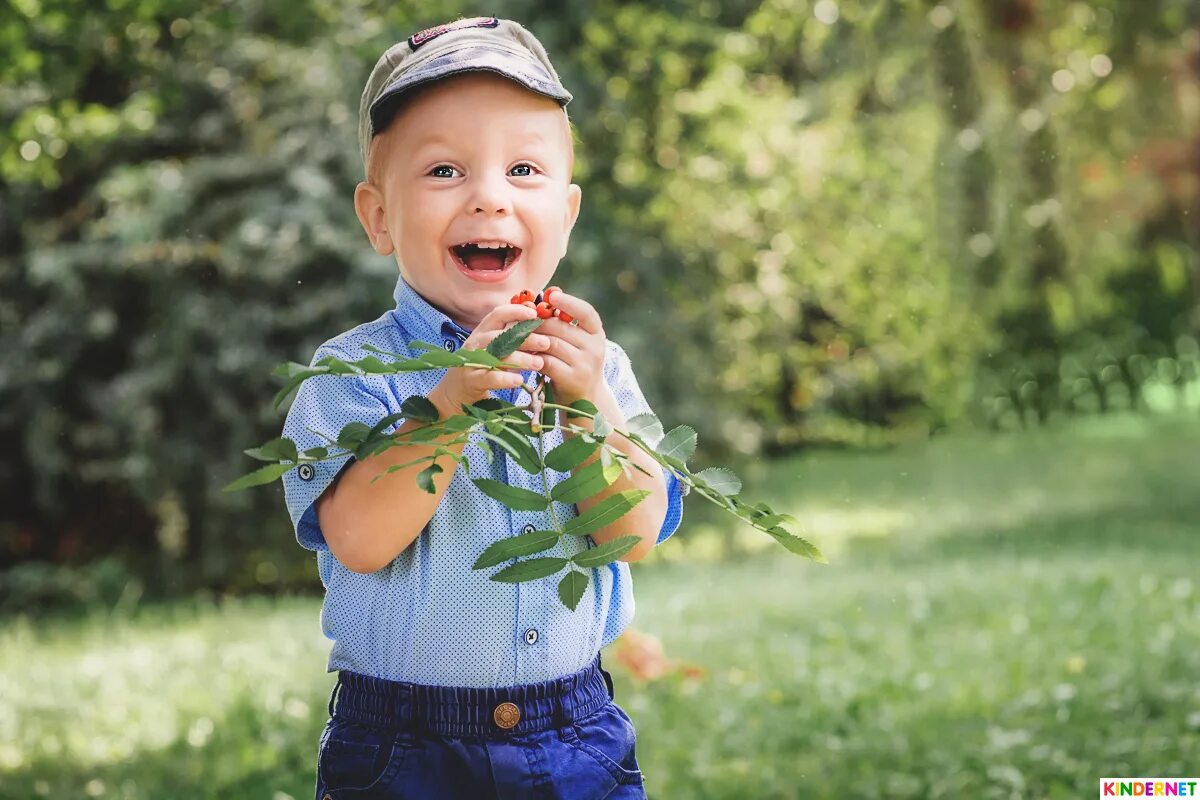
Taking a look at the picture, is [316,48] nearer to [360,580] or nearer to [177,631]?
[177,631]

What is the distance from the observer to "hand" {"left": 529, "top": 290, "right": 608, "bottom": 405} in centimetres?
184

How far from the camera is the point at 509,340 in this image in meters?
1.76

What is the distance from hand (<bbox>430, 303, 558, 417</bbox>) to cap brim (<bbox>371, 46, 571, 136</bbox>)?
0.32 m

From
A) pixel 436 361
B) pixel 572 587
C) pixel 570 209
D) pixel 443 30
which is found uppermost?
pixel 443 30

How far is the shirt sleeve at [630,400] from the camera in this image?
85.3 inches

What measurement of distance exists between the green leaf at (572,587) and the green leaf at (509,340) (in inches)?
10.4

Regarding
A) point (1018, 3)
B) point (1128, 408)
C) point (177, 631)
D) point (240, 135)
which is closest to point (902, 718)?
point (177, 631)

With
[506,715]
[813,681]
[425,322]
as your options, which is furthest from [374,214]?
[813,681]

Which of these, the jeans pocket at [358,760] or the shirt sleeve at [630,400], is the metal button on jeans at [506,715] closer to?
the jeans pocket at [358,760]

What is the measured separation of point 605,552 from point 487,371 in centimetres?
25

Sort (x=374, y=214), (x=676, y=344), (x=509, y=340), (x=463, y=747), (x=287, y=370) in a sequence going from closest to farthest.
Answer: (x=287, y=370) < (x=509, y=340) < (x=463, y=747) < (x=374, y=214) < (x=676, y=344)

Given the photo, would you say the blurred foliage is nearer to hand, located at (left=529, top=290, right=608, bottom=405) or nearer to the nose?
the nose

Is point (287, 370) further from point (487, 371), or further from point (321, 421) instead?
point (321, 421)

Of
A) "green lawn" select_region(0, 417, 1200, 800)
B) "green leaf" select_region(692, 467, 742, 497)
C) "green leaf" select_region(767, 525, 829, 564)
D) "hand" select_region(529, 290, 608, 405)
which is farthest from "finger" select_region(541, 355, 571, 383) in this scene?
"green lawn" select_region(0, 417, 1200, 800)
